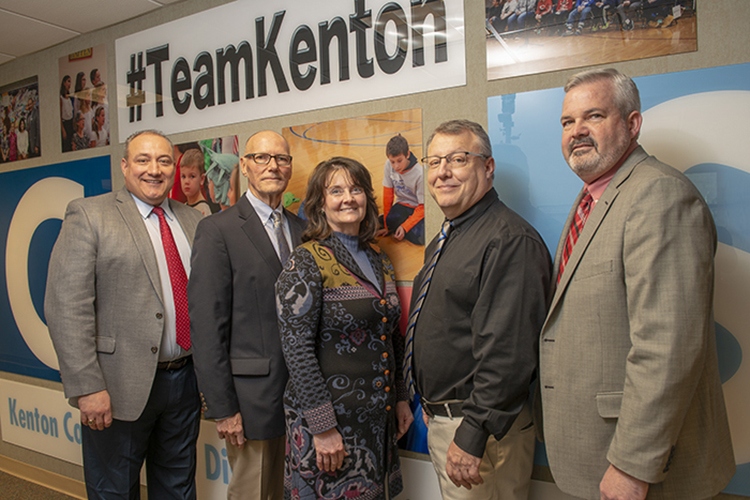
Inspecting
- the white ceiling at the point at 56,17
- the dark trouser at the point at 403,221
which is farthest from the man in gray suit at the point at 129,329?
the white ceiling at the point at 56,17

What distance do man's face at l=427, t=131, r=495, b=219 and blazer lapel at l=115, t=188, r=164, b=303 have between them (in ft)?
4.32

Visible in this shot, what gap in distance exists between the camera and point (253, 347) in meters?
2.02

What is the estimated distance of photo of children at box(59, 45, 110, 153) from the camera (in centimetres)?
337

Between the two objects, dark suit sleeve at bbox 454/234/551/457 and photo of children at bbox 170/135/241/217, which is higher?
photo of children at bbox 170/135/241/217

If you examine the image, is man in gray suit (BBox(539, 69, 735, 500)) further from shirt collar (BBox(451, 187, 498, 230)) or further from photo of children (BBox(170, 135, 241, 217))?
photo of children (BBox(170, 135, 241, 217))

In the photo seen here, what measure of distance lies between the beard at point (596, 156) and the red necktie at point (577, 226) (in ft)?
0.40

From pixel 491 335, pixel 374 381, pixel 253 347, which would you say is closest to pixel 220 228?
pixel 253 347

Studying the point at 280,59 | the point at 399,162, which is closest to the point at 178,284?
the point at 399,162

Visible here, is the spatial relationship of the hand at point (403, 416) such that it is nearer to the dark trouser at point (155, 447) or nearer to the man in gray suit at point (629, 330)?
the man in gray suit at point (629, 330)

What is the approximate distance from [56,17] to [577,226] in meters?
3.42

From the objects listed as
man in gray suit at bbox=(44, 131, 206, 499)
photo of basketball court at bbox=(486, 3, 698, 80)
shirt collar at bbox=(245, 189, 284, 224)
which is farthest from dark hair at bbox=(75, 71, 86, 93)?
photo of basketball court at bbox=(486, 3, 698, 80)

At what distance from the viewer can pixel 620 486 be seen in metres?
1.26

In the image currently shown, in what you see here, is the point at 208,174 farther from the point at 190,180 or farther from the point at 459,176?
the point at 459,176

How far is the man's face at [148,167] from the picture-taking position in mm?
→ 2268
